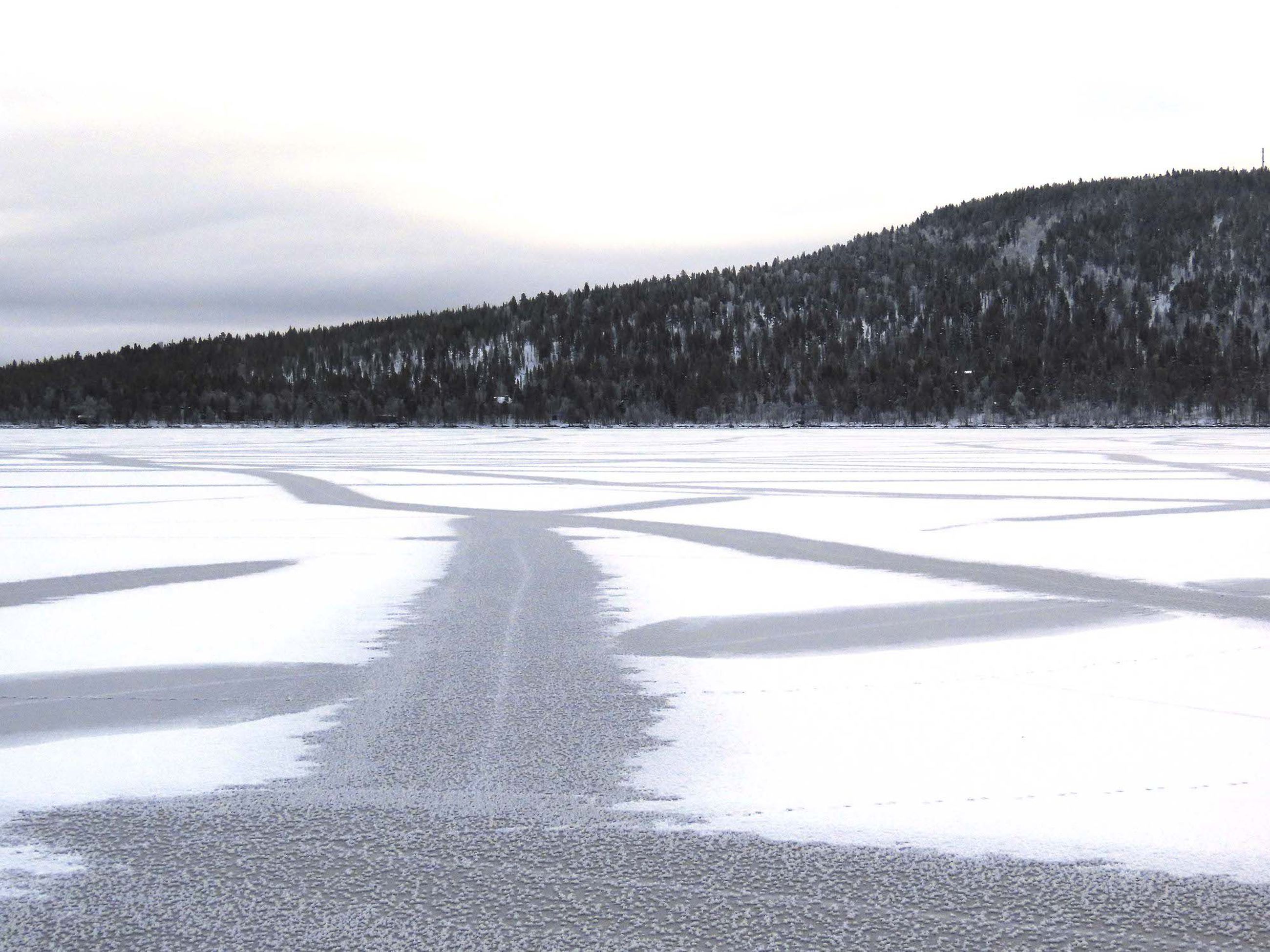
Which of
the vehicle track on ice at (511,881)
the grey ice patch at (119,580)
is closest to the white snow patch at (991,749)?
the vehicle track on ice at (511,881)

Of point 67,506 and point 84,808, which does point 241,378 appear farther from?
point 84,808

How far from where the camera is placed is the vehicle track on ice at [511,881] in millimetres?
2529

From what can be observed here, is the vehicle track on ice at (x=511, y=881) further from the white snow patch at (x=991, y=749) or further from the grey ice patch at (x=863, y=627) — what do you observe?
the grey ice patch at (x=863, y=627)

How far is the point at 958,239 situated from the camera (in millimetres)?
148750

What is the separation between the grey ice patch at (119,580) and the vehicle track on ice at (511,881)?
3.78 meters

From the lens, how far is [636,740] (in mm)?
3984

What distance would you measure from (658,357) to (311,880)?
122m

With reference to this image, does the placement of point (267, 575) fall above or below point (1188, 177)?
below

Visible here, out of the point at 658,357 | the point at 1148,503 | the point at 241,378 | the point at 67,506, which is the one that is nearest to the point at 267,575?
the point at 67,506

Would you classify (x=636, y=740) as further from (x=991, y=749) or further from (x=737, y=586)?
(x=737, y=586)

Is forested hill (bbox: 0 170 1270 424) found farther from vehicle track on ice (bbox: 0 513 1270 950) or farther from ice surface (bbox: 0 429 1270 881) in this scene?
vehicle track on ice (bbox: 0 513 1270 950)

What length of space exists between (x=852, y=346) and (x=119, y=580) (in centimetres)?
11859

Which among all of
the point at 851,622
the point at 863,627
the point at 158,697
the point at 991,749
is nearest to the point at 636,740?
the point at 991,749

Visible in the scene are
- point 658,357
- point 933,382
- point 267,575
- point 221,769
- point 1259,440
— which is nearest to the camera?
point 221,769
